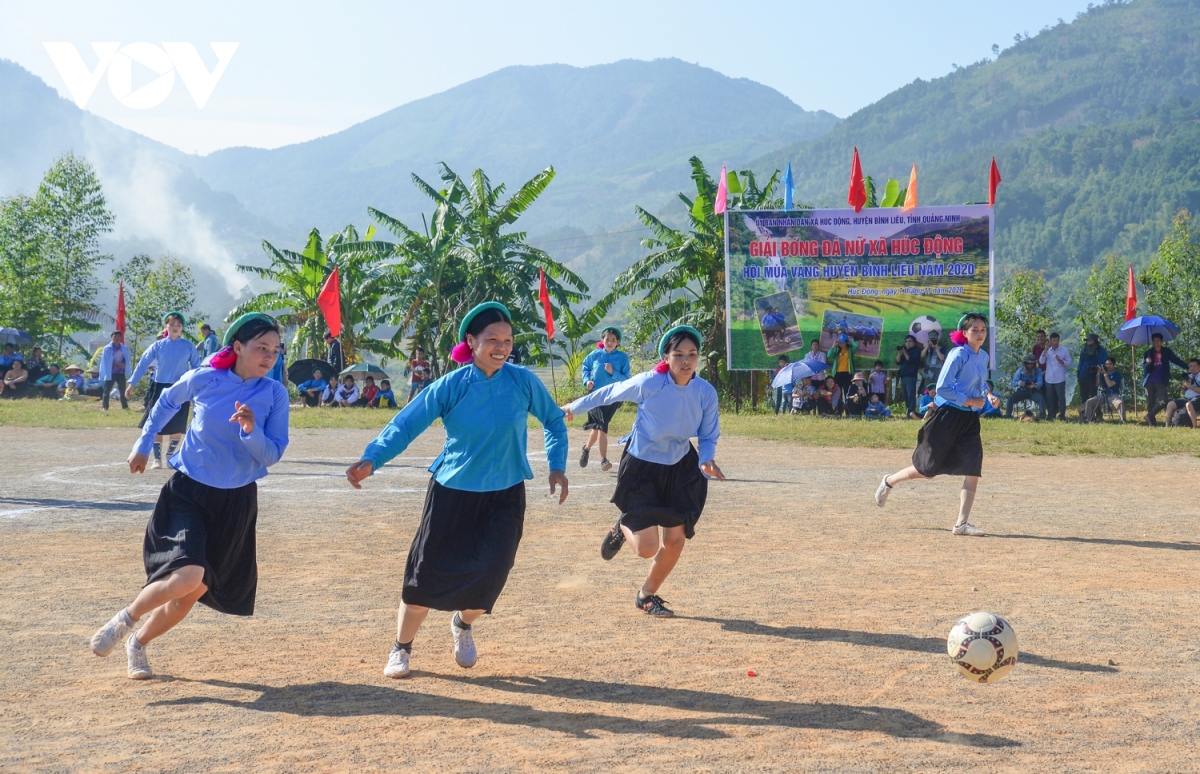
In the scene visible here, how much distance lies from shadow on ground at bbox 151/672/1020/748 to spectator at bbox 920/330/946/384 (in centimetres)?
2127

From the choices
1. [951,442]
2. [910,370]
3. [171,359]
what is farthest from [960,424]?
[910,370]

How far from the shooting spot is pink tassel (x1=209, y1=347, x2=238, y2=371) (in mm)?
5695

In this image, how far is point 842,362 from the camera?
2652cm

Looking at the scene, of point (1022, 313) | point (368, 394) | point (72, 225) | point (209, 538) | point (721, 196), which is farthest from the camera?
point (72, 225)

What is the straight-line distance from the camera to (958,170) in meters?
182

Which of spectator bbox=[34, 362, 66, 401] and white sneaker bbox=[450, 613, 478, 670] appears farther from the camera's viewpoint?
spectator bbox=[34, 362, 66, 401]

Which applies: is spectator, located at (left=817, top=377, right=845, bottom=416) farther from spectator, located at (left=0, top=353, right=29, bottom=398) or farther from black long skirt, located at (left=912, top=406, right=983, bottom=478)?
spectator, located at (left=0, top=353, right=29, bottom=398)

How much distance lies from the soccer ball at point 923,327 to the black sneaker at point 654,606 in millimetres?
20855

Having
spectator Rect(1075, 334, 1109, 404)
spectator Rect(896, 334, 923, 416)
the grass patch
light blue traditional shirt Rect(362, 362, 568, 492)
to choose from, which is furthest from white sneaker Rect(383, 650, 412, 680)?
spectator Rect(1075, 334, 1109, 404)

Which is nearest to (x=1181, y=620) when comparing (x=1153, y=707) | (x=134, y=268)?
(x=1153, y=707)

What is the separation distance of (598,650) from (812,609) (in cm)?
168

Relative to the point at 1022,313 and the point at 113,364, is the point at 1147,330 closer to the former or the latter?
the point at 1022,313

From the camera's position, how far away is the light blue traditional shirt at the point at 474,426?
5.64m

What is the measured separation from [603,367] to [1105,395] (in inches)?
575
